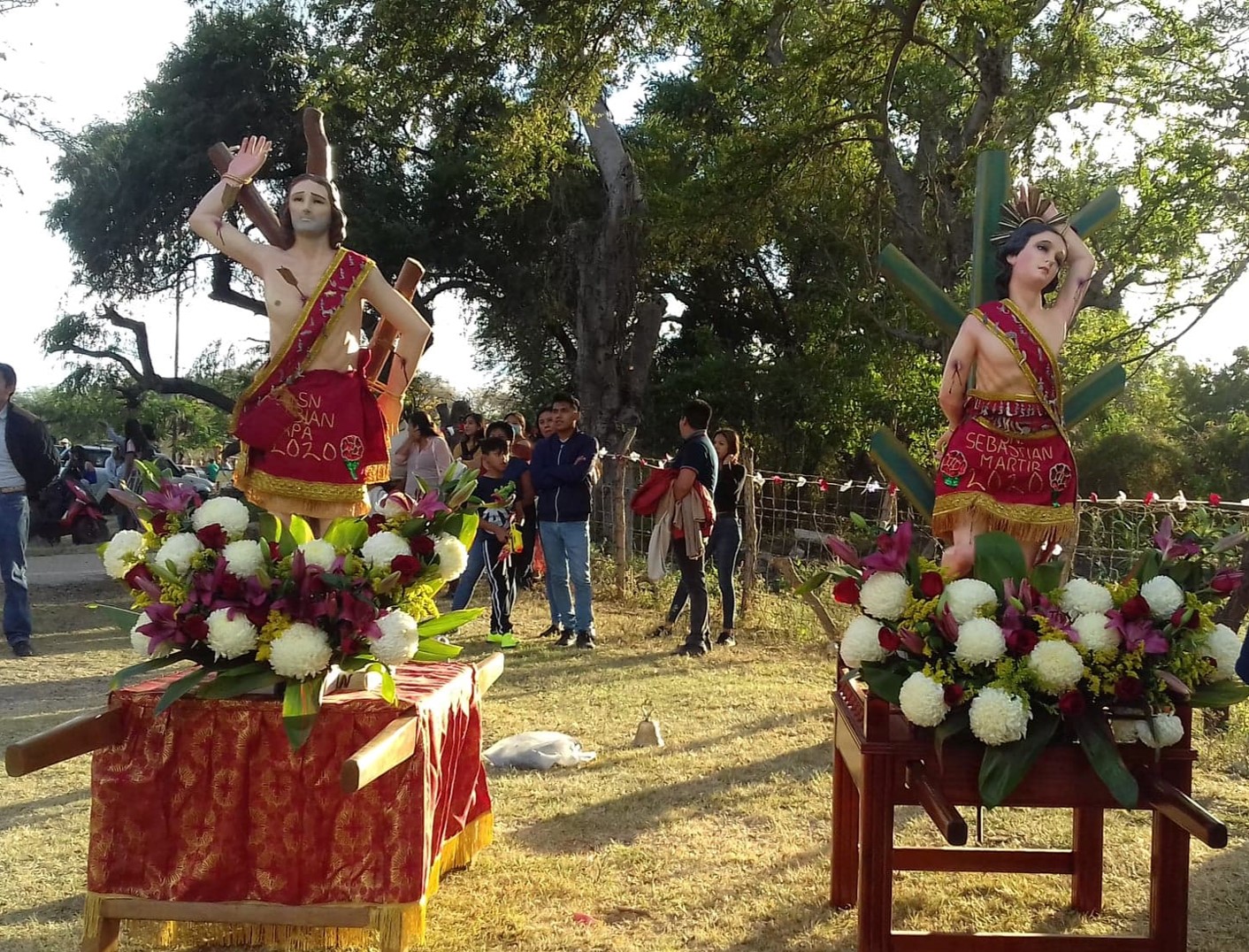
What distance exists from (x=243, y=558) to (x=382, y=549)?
34cm

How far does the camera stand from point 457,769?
3.30 metres

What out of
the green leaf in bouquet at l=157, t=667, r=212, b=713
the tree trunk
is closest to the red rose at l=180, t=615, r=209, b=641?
the green leaf in bouquet at l=157, t=667, r=212, b=713

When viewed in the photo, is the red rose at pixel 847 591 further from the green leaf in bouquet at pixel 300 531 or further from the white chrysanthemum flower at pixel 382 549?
the green leaf in bouquet at pixel 300 531

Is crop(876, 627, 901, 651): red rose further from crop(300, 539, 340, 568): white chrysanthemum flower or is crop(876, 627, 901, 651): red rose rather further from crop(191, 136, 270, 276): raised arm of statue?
crop(191, 136, 270, 276): raised arm of statue

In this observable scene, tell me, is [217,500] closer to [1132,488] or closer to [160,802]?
[160,802]

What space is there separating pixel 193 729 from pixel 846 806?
187cm

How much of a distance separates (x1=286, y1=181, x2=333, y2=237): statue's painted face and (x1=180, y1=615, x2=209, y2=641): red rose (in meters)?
1.54

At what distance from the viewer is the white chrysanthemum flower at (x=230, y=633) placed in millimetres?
2596

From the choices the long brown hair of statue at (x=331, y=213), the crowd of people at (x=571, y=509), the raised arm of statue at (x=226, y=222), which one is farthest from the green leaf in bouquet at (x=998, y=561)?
the crowd of people at (x=571, y=509)

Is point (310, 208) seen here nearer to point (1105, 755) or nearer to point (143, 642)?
point (143, 642)

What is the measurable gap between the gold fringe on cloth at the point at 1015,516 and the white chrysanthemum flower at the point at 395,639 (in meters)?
1.84

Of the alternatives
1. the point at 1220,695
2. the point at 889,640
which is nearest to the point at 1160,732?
the point at 1220,695

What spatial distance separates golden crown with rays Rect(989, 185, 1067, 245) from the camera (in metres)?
3.65

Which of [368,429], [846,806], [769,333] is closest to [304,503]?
[368,429]
